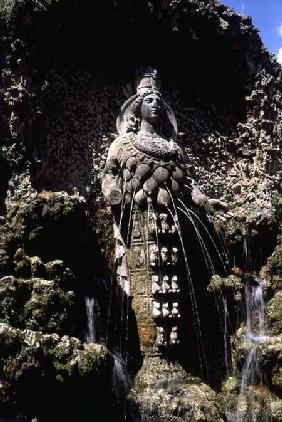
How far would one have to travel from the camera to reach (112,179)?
8180 millimetres

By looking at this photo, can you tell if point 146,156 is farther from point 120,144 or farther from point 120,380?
point 120,380

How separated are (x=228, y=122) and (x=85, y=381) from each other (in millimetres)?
6359

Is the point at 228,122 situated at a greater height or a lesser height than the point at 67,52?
lesser

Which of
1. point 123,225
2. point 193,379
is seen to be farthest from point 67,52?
point 193,379

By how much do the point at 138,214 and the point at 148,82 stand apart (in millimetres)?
2428

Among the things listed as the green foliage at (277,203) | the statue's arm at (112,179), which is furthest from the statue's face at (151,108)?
the green foliage at (277,203)

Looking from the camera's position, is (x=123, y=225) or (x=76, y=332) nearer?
(x=76, y=332)

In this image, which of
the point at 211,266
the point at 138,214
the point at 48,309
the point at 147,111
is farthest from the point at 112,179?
the point at 48,309

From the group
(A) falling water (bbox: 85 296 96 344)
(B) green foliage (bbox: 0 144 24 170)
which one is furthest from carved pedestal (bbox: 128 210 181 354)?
(B) green foliage (bbox: 0 144 24 170)

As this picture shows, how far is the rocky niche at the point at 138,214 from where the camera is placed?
6.18 m

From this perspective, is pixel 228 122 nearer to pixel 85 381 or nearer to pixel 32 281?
pixel 32 281

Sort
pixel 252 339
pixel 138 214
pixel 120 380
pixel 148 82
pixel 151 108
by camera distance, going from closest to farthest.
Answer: pixel 120 380
pixel 138 214
pixel 252 339
pixel 151 108
pixel 148 82

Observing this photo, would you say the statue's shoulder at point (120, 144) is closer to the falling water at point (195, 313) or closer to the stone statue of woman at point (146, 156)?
the stone statue of woman at point (146, 156)

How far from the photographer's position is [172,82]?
1012 centimetres
